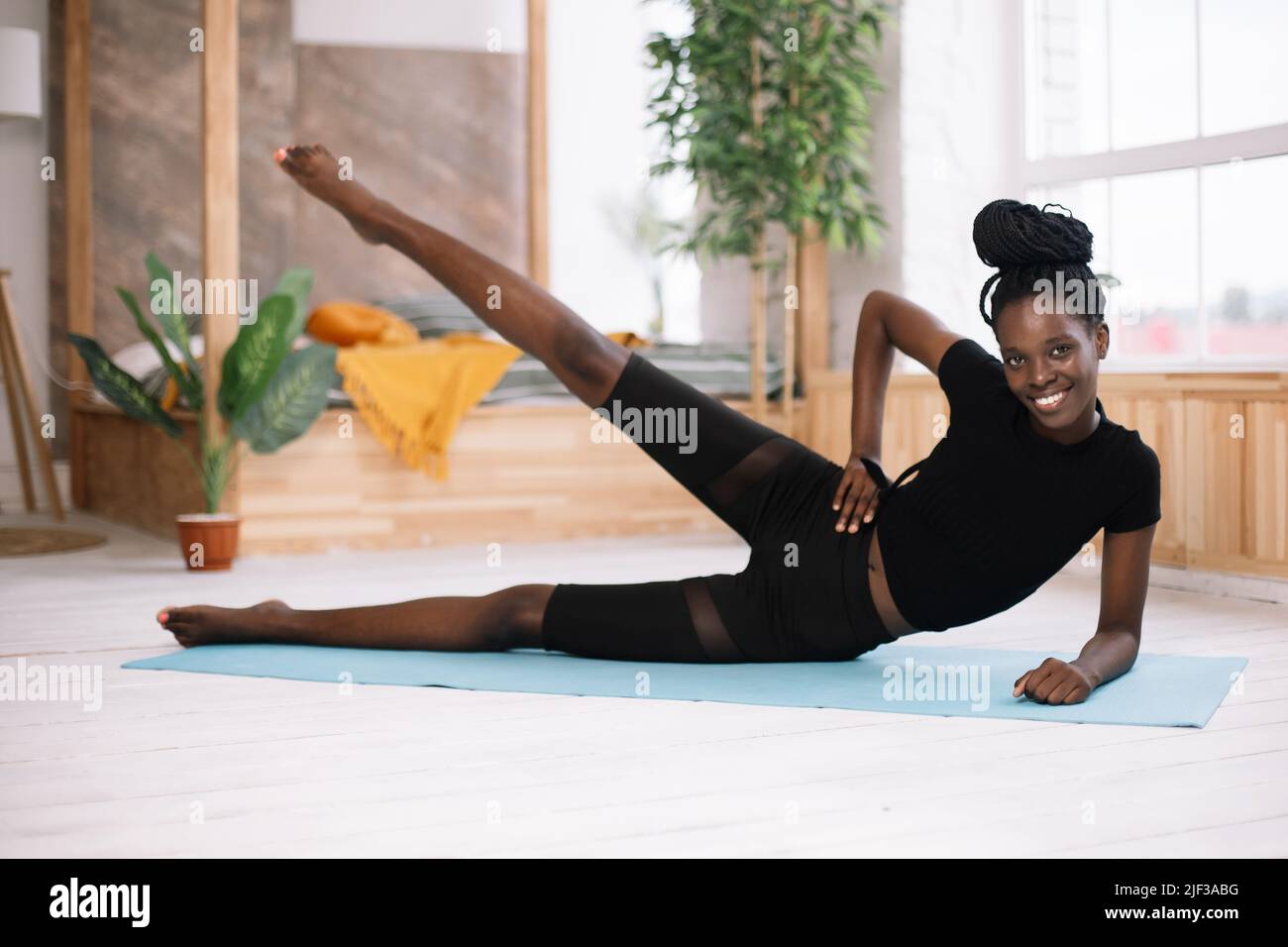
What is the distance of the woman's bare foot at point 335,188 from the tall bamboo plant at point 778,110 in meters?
2.12

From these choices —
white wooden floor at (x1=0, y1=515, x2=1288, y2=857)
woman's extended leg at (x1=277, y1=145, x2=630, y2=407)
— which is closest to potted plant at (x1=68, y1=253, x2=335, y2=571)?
white wooden floor at (x1=0, y1=515, x2=1288, y2=857)

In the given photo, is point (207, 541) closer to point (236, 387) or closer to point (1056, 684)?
point (236, 387)

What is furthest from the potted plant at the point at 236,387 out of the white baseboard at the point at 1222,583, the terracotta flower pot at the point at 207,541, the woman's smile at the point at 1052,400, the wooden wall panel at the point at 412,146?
the woman's smile at the point at 1052,400

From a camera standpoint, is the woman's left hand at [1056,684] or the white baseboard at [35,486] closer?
the woman's left hand at [1056,684]

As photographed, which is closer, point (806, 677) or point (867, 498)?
point (867, 498)

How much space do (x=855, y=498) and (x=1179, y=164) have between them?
2.25 m

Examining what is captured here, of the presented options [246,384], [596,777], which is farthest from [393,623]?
[246,384]

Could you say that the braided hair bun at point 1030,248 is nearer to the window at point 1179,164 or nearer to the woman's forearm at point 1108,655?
the woman's forearm at point 1108,655

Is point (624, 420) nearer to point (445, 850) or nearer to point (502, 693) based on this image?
point (502, 693)

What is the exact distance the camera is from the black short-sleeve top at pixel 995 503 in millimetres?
2221

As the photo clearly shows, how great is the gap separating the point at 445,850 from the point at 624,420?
101 cm

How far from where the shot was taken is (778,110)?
181 inches

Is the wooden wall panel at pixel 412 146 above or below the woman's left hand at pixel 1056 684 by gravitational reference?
above

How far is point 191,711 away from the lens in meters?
2.31
